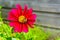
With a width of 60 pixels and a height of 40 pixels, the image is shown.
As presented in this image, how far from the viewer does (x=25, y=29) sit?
798 millimetres

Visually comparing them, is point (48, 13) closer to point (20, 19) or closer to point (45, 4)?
point (45, 4)

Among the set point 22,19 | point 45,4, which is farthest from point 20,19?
point 45,4

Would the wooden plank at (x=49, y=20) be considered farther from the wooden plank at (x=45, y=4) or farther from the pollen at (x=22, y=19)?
the pollen at (x=22, y=19)

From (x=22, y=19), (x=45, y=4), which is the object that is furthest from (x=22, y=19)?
(x=45, y=4)

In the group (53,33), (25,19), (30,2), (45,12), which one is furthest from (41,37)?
(25,19)

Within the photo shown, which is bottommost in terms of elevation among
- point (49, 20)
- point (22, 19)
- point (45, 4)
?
point (49, 20)

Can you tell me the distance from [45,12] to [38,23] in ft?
0.43

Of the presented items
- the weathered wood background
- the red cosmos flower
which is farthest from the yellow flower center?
the weathered wood background

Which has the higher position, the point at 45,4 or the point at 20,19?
the point at 20,19

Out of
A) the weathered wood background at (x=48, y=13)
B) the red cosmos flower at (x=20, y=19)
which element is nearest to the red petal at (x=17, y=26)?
the red cosmos flower at (x=20, y=19)

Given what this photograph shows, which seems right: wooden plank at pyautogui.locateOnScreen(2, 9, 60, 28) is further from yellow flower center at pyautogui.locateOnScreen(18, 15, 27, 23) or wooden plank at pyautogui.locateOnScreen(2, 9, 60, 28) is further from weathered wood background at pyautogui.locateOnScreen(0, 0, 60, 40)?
yellow flower center at pyautogui.locateOnScreen(18, 15, 27, 23)

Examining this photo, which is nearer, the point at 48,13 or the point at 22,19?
the point at 22,19

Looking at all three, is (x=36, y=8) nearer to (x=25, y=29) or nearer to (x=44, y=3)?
(x=44, y=3)

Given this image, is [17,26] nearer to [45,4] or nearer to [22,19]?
[22,19]
